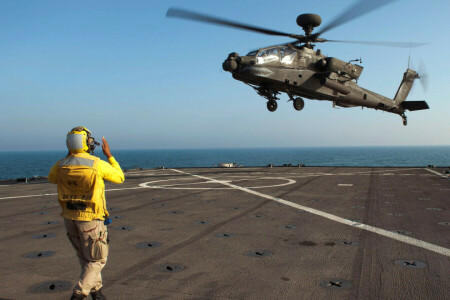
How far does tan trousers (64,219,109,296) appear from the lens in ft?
12.2

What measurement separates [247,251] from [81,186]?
10.7 feet

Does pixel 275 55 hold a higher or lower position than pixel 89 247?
→ higher

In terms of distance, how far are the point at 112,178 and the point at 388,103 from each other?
2955cm

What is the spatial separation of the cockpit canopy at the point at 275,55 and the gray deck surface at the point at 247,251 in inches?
444

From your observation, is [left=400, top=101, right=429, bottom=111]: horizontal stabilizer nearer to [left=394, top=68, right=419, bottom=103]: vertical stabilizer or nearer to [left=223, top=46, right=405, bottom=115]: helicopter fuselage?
[left=394, top=68, right=419, bottom=103]: vertical stabilizer

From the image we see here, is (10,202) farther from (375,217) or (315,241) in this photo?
(375,217)

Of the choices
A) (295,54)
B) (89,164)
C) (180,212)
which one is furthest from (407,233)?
(295,54)

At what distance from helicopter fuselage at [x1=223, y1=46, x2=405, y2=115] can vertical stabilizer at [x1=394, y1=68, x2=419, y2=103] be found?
640 centimetres

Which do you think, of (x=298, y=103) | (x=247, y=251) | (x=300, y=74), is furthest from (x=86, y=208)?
(x=298, y=103)

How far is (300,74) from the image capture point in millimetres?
21359

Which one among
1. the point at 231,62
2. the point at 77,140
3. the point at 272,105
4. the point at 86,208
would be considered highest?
the point at 231,62

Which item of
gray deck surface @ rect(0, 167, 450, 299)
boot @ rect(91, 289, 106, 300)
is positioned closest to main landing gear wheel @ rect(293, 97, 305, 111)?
gray deck surface @ rect(0, 167, 450, 299)

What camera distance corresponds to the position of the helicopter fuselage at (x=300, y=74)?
19516 millimetres

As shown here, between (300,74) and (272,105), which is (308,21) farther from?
(272,105)
